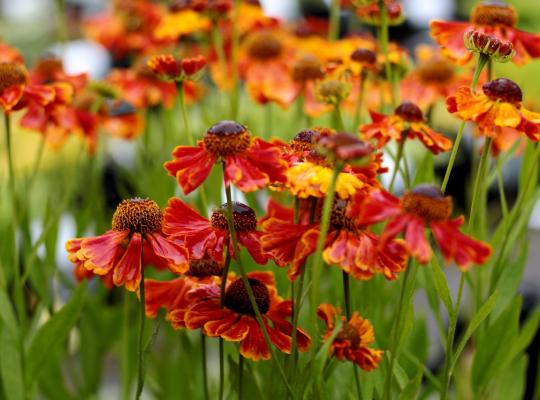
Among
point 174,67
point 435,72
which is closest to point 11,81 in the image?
point 174,67

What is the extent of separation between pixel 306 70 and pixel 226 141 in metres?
0.55

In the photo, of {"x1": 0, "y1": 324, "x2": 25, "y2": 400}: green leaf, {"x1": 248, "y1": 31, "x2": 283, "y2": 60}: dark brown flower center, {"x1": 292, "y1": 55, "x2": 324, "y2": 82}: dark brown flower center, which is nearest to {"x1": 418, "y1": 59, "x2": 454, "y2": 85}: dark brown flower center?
{"x1": 292, "y1": 55, "x2": 324, "y2": 82}: dark brown flower center

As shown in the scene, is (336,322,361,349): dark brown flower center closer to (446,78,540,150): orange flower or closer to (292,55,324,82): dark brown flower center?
(446,78,540,150): orange flower

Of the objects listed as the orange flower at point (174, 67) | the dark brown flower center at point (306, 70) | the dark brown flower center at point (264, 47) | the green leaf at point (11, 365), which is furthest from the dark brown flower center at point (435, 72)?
the green leaf at point (11, 365)

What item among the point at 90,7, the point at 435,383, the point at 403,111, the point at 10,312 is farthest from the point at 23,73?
the point at 90,7

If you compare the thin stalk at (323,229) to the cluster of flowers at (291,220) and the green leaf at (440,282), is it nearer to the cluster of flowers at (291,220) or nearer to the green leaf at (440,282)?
the cluster of flowers at (291,220)

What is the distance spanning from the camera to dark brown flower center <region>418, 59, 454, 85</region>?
3.55ft

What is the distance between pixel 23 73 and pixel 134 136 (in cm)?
54

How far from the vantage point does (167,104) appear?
117 cm

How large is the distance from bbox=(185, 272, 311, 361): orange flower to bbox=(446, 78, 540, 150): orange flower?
0.17m

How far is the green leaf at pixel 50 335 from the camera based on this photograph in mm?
723

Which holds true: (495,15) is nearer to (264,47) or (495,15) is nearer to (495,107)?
(495,107)

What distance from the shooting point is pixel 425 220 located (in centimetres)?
44

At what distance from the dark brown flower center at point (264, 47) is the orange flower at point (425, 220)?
0.85m
